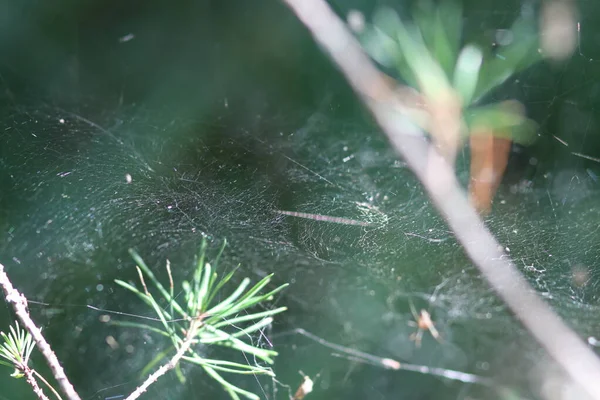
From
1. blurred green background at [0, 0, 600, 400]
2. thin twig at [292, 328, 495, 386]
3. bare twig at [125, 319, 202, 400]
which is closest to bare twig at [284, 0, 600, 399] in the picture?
blurred green background at [0, 0, 600, 400]

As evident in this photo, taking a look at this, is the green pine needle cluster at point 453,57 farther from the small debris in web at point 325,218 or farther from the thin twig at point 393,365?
the thin twig at point 393,365

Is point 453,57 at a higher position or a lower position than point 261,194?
higher

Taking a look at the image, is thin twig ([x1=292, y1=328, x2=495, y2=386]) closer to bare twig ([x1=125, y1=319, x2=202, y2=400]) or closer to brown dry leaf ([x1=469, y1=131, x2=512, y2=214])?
brown dry leaf ([x1=469, y1=131, x2=512, y2=214])

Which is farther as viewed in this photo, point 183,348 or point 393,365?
point 393,365

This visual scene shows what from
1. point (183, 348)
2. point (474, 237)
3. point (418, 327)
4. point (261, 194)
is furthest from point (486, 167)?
point (183, 348)

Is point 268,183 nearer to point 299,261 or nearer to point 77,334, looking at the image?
point 299,261

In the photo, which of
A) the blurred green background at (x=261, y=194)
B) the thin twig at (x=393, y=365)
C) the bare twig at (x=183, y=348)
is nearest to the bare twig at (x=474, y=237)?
the blurred green background at (x=261, y=194)

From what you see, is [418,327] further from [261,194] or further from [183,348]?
[183,348]
